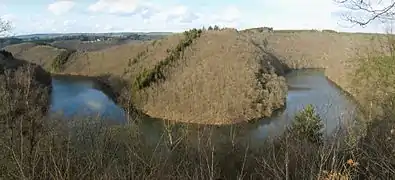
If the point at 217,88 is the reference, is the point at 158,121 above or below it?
below

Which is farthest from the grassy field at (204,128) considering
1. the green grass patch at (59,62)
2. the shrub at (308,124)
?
the green grass patch at (59,62)

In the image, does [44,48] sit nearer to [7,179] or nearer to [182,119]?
[182,119]

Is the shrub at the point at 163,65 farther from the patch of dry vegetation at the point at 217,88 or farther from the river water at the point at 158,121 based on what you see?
the river water at the point at 158,121

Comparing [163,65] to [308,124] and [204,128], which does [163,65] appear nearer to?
[204,128]

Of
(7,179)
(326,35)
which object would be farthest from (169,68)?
(326,35)

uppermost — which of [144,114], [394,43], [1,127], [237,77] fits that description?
[394,43]

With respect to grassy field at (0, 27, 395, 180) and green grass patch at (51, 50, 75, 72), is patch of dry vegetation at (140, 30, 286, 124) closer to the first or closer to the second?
grassy field at (0, 27, 395, 180)

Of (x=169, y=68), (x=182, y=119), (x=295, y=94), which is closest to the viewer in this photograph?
(x=182, y=119)

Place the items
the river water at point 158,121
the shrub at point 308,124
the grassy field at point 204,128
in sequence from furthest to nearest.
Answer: the river water at point 158,121
the shrub at point 308,124
the grassy field at point 204,128

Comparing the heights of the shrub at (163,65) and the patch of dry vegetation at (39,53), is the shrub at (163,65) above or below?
above

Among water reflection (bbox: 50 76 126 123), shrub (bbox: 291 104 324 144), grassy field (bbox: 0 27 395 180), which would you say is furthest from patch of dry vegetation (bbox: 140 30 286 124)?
shrub (bbox: 291 104 324 144)

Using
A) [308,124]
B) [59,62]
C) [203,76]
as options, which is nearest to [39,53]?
Result: [59,62]
